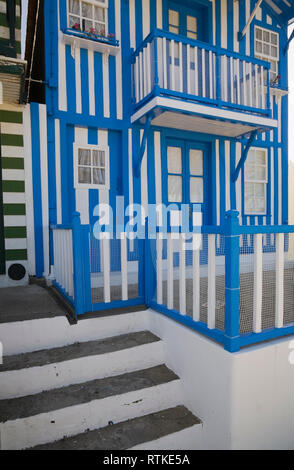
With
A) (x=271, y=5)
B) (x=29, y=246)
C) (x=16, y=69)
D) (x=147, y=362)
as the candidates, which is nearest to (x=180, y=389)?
(x=147, y=362)

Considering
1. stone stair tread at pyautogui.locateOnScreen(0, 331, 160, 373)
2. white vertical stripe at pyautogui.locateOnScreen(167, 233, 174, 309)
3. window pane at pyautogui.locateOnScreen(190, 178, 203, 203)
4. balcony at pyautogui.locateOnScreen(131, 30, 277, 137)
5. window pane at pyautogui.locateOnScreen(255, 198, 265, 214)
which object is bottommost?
stone stair tread at pyautogui.locateOnScreen(0, 331, 160, 373)

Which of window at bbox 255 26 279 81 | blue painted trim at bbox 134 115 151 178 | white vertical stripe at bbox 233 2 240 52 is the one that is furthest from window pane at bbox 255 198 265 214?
white vertical stripe at bbox 233 2 240 52

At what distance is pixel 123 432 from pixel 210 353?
857 millimetres

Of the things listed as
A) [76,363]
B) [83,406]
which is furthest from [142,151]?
[83,406]

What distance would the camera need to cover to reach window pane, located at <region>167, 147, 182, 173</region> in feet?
18.5

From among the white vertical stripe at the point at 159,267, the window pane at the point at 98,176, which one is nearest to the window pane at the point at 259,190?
the window pane at the point at 98,176

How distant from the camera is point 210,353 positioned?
7.45 feet

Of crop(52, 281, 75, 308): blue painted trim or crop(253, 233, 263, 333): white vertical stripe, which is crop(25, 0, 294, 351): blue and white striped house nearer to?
crop(52, 281, 75, 308): blue painted trim

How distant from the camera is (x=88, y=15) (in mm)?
4895

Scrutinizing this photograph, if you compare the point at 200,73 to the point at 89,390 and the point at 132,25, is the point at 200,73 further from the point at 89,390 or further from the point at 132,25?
the point at 89,390

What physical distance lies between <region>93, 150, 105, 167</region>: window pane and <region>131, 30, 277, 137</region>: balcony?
0.82 meters

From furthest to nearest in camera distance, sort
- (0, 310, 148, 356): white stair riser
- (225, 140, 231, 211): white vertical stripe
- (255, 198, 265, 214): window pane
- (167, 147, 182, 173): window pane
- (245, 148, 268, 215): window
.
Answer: (255, 198, 265, 214): window pane → (245, 148, 268, 215): window → (225, 140, 231, 211): white vertical stripe → (167, 147, 182, 173): window pane → (0, 310, 148, 356): white stair riser

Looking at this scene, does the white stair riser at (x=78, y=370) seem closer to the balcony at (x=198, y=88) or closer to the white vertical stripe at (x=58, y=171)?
the white vertical stripe at (x=58, y=171)
